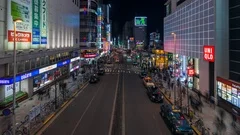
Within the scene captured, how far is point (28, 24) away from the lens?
34594 mm

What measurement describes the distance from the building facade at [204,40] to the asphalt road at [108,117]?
8.49 meters

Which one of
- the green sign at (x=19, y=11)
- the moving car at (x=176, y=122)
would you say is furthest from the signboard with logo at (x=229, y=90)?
the green sign at (x=19, y=11)

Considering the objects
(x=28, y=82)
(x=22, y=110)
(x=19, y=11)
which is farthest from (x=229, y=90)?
(x=28, y=82)

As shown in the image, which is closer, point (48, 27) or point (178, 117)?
point (178, 117)

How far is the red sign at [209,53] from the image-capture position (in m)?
35.5

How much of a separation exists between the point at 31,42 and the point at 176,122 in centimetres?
2216

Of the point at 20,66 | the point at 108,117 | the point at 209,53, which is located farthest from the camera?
the point at 209,53

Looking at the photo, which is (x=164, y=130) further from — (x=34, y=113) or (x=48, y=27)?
(x=48, y=27)

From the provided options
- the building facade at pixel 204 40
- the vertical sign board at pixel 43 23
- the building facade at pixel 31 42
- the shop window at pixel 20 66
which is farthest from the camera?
the vertical sign board at pixel 43 23

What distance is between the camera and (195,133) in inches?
918

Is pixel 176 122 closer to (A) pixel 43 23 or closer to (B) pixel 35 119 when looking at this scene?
(B) pixel 35 119

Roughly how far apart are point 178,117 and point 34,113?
12426 mm

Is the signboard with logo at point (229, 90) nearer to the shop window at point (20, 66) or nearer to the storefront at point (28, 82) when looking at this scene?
the storefront at point (28, 82)

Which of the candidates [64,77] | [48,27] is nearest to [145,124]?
[48,27]
